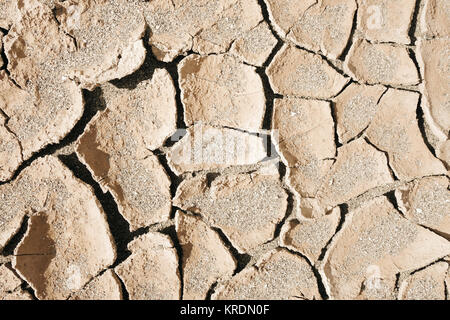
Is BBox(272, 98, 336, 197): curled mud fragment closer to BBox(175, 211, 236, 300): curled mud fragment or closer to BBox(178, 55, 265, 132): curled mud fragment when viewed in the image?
BBox(178, 55, 265, 132): curled mud fragment

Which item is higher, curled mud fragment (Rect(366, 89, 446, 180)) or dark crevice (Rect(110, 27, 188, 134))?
dark crevice (Rect(110, 27, 188, 134))

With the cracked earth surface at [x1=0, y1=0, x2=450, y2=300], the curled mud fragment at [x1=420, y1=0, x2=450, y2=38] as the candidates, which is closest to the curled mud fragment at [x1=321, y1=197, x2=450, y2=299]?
the cracked earth surface at [x1=0, y1=0, x2=450, y2=300]

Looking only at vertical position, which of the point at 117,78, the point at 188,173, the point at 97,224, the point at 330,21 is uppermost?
the point at 330,21

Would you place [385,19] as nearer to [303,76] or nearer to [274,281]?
[303,76]

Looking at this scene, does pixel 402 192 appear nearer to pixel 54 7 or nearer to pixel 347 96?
pixel 347 96

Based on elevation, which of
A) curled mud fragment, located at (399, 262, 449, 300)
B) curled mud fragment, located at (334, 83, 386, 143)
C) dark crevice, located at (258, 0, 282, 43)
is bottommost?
curled mud fragment, located at (399, 262, 449, 300)
